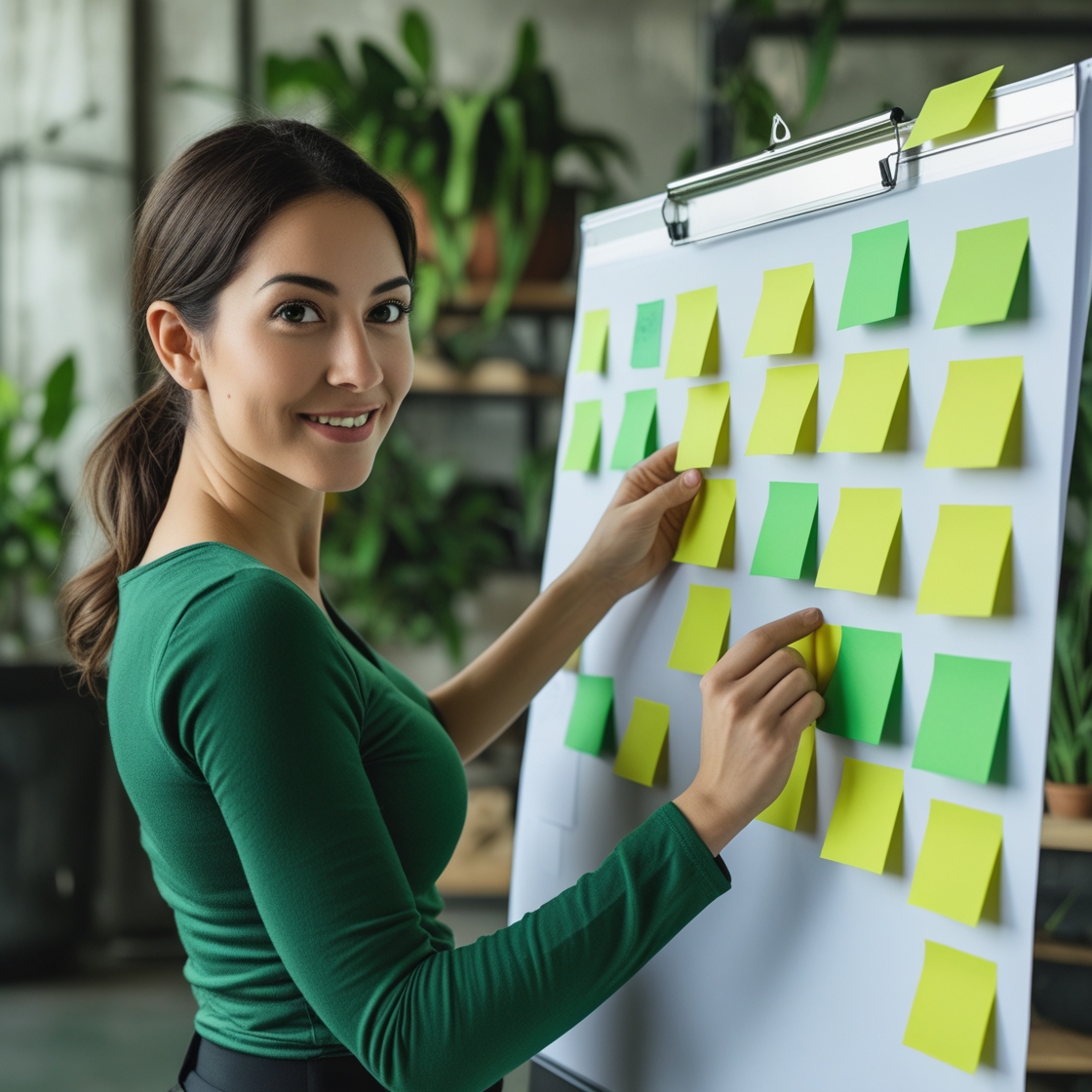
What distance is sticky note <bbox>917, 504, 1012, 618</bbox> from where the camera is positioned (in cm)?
68


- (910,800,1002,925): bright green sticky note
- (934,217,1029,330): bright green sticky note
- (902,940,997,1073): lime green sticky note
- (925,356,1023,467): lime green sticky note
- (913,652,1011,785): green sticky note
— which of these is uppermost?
(934,217,1029,330): bright green sticky note

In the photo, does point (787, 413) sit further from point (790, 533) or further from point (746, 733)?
point (746, 733)

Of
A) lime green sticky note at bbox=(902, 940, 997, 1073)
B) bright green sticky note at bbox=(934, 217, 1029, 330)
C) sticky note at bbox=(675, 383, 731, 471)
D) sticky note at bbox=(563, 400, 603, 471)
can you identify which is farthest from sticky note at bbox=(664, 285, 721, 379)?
lime green sticky note at bbox=(902, 940, 997, 1073)

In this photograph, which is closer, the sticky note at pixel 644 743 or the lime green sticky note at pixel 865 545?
the lime green sticky note at pixel 865 545

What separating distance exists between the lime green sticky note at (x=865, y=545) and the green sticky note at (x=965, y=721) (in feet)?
0.23

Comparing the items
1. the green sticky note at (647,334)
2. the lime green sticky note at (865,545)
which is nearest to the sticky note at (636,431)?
the green sticky note at (647,334)

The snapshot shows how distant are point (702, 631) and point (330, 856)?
0.37 meters

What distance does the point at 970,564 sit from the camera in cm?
70

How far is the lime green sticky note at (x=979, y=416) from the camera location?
0.68 meters

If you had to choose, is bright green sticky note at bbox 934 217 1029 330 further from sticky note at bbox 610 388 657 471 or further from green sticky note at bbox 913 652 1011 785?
sticky note at bbox 610 388 657 471

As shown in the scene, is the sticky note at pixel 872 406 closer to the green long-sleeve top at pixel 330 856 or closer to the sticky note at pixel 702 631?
the sticky note at pixel 702 631

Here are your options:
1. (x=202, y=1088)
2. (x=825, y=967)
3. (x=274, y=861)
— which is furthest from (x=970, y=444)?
(x=202, y=1088)

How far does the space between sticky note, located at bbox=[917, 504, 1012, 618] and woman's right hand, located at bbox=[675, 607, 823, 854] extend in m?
0.11

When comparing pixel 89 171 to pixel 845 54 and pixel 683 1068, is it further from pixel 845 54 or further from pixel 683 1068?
pixel 683 1068
